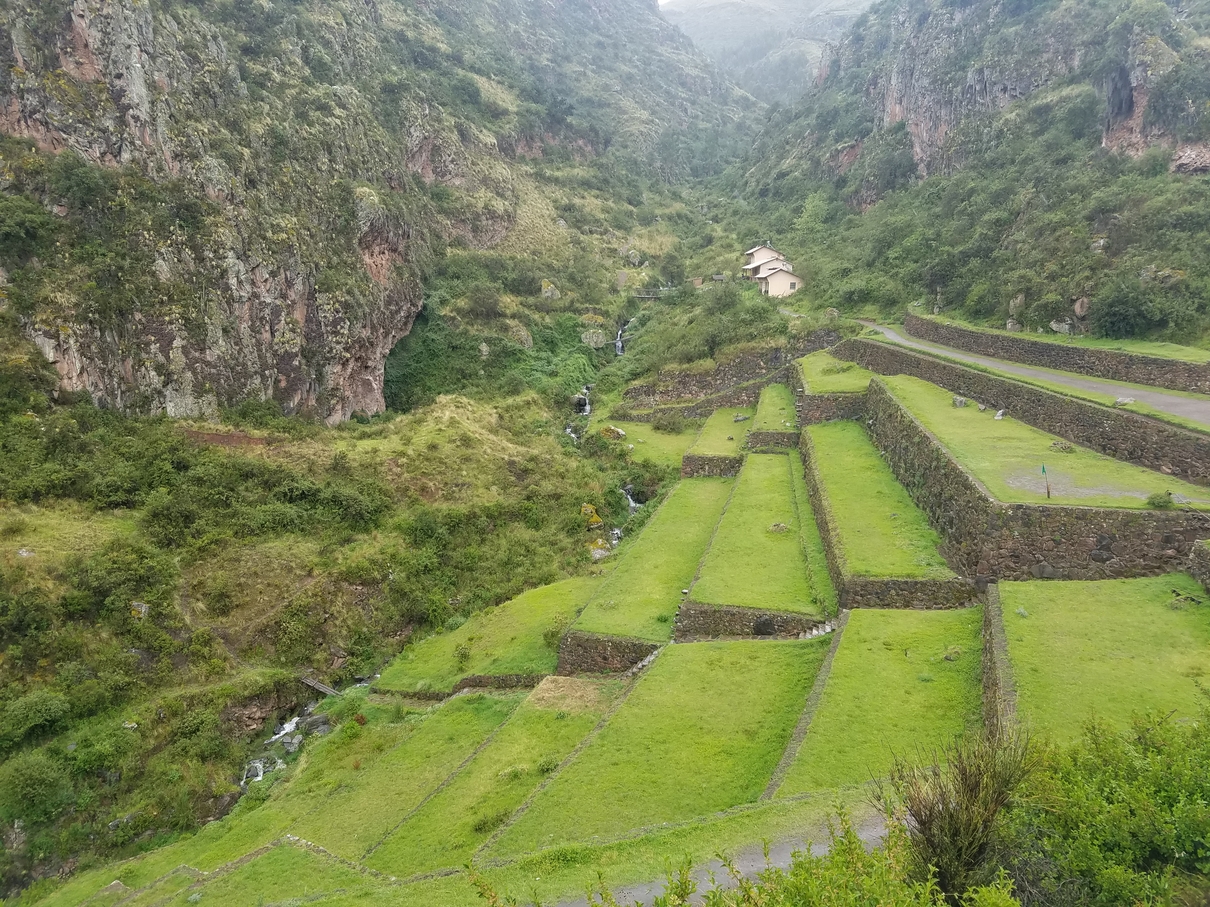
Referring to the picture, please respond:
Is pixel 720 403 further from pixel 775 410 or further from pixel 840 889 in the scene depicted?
pixel 840 889

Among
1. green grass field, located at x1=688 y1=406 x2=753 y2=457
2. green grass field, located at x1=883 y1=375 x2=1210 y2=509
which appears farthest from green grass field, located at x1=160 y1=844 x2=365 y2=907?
green grass field, located at x1=688 y1=406 x2=753 y2=457

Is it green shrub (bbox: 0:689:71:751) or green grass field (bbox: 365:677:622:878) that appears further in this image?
green shrub (bbox: 0:689:71:751)

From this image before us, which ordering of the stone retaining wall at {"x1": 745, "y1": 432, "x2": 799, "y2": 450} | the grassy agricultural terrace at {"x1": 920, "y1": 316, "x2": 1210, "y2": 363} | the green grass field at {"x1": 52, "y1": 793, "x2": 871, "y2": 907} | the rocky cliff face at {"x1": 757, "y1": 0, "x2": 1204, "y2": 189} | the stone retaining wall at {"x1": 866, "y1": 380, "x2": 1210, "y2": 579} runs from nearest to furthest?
the green grass field at {"x1": 52, "y1": 793, "x2": 871, "y2": 907}, the stone retaining wall at {"x1": 866, "y1": 380, "x2": 1210, "y2": 579}, the grassy agricultural terrace at {"x1": 920, "y1": 316, "x2": 1210, "y2": 363}, the stone retaining wall at {"x1": 745, "y1": 432, "x2": 799, "y2": 450}, the rocky cliff face at {"x1": 757, "y1": 0, "x2": 1204, "y2": 189}

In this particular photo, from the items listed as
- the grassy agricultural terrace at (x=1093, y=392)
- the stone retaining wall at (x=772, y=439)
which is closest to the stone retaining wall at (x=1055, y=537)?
the grassy agricultural terrace at (x=1093, y=392)

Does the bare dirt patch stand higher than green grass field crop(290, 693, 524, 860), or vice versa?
the bare dirt patch

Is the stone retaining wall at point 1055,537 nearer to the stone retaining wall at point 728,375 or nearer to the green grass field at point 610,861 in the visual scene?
the green grass field at point 610,861

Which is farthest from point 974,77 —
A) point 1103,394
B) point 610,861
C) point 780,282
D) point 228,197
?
point 610,861

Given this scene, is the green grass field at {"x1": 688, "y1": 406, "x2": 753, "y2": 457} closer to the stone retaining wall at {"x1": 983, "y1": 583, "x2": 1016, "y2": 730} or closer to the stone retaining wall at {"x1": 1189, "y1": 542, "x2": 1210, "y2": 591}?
the stone retaining wall at {"x1": 983, "y1": 583, "x2": 1016, "y2": 730}
